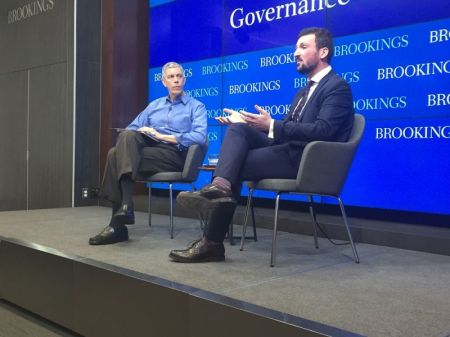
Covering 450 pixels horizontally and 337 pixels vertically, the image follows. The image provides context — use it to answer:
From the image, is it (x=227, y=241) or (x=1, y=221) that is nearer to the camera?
(x=227, y=241)

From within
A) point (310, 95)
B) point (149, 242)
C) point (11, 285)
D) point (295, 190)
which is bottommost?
point (11, 285)

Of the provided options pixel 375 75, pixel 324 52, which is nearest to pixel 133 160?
pixel 324 52

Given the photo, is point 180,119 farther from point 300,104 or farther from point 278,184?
point 278,184

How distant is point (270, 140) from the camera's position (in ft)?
8.04

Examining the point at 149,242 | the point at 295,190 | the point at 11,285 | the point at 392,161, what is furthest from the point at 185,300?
the point at 392,161

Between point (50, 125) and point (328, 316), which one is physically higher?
point (50, 125)

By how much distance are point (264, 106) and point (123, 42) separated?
187 cm

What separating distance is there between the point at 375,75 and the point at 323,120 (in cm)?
138

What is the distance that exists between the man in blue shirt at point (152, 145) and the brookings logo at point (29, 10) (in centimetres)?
294

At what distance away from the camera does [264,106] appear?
4066 mm

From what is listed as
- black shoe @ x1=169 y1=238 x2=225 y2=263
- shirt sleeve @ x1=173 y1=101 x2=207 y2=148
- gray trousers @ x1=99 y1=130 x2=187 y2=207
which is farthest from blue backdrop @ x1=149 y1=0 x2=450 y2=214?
black shoe @ x1=169 y1=238 x2=225 y2=263

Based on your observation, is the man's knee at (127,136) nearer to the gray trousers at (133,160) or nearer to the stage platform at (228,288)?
the gray trousers at (133,160)

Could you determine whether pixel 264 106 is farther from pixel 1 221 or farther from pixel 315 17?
pixel 1 221

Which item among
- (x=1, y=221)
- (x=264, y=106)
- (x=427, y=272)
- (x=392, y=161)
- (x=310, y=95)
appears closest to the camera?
(x=427, y=272)
